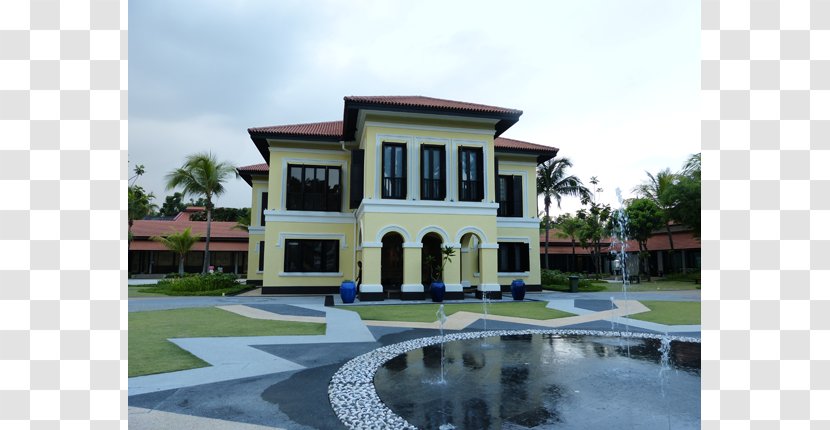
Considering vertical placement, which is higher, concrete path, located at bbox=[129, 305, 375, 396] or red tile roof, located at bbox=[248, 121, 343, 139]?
red tile roof, located at bbox=[248, 121, 343, 139]

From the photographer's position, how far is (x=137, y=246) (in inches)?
1289

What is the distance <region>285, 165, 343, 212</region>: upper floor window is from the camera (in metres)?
20.7

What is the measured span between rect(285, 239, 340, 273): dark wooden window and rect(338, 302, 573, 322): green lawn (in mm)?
6687

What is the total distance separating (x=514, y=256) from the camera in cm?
2295

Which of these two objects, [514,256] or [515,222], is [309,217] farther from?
[514,256]

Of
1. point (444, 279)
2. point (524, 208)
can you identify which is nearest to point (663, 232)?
point (524, 208)

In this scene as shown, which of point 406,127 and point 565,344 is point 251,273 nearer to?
point 406,127

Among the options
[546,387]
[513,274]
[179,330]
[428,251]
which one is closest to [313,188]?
[428,251]

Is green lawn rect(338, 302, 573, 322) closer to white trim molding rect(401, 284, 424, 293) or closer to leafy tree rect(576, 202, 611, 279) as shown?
white trim molding rect(401, 284, 424, 293)

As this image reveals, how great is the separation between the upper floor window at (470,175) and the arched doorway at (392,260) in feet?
14.6

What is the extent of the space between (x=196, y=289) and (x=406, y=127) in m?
14.2

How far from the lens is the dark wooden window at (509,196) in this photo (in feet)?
76.1

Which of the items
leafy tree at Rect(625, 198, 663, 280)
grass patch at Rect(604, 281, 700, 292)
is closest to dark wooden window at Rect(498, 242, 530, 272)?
grass patch at Rect(604, 281, 700, 292)

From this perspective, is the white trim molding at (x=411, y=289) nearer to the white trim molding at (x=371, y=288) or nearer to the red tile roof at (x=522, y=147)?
A: the white trim molding at (x=371, y=288)
